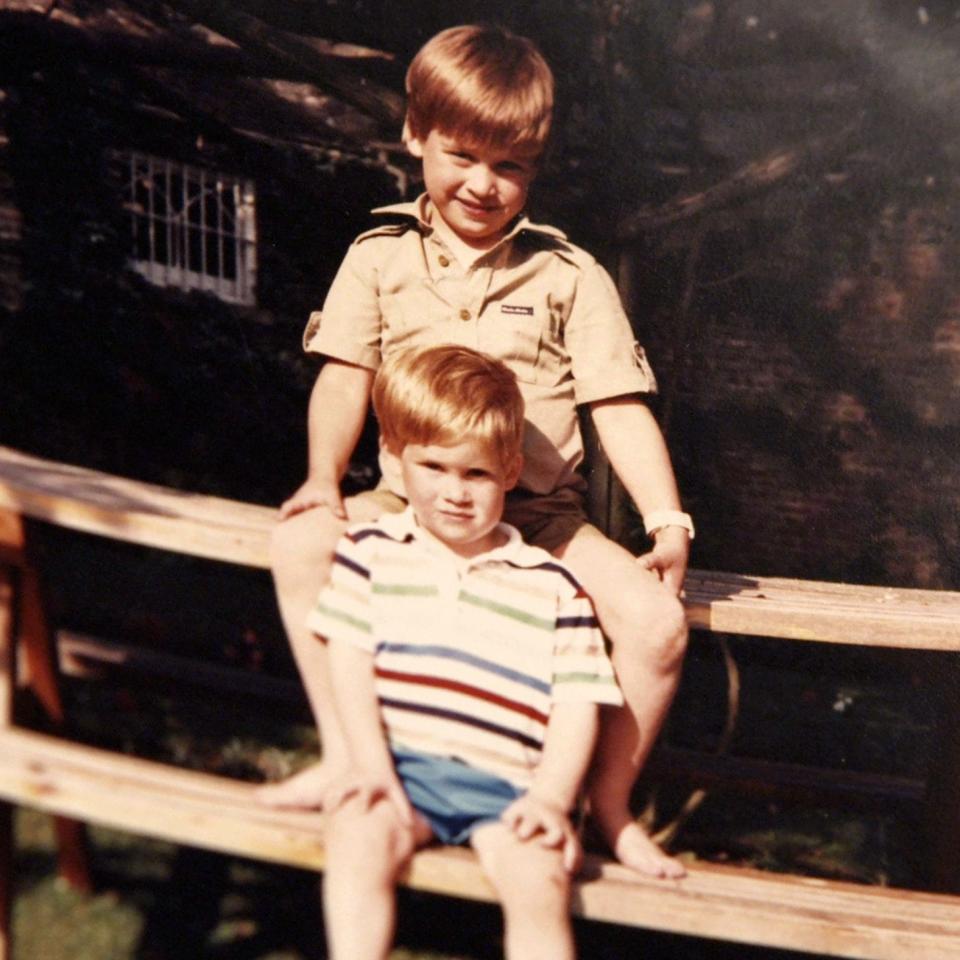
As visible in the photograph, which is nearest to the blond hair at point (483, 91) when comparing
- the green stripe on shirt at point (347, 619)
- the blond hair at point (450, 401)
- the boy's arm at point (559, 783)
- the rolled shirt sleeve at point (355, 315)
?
the rolled shirt sleeve at point (355, 315)

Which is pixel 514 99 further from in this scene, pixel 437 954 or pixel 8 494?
pixel 437 954

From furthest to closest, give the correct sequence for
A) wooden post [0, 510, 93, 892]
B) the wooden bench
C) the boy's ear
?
wooden post [0, 510, 93, 892] < the boy's ear < the wooden bench

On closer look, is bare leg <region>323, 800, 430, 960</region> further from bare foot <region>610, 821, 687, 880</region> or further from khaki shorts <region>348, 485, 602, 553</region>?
khaki shorts <region>348, 485, 602, 553</region>

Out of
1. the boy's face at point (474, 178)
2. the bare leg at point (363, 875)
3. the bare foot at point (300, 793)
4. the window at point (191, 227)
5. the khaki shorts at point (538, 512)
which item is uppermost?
the window at point (191, 227)

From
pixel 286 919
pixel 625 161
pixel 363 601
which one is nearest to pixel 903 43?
pixel 625 161

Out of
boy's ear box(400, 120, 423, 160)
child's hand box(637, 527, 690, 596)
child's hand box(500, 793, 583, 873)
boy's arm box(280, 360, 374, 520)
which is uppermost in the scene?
boy's ear box(400, 120, 423, 160)

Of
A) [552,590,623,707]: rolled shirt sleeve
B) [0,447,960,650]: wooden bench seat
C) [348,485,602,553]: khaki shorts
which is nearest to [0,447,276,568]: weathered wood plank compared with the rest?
[0,447,960,650]: wooden bench seat

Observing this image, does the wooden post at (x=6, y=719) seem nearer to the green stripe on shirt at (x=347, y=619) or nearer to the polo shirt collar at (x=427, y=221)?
the green stripe on shirt at (x=347, y=619)

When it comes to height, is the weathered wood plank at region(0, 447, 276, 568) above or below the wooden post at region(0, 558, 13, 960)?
above
